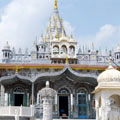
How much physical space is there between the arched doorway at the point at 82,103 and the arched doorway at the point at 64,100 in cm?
112

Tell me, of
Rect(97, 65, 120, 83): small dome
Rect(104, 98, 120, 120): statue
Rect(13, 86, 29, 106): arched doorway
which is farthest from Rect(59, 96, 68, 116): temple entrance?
Rect(104, 98, 120, 120): statue

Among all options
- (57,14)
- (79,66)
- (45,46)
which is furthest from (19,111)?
(57,14)

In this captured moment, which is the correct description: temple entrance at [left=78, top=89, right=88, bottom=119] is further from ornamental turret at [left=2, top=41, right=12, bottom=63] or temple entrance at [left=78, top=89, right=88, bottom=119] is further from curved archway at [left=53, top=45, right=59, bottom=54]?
ornamental turret at [left=2, top=41, right=12, bottom=63]

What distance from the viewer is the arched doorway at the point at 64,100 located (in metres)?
31.8

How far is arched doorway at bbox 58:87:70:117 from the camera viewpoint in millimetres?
31781

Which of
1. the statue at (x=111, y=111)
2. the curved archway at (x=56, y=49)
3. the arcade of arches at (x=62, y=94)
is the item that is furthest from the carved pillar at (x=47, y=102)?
the curved archway at (x=56, y=49)

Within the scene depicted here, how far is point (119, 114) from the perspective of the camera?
19359mm

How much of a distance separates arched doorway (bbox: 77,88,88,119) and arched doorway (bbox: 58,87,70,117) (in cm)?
112

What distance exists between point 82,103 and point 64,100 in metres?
1.86

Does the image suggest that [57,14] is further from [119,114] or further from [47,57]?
[119,114]

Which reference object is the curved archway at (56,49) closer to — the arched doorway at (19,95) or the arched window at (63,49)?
the arched window at (63,49)

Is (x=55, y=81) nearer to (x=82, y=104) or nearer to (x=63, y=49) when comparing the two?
(x=82, y=104)

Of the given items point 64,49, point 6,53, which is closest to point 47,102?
point 6,53

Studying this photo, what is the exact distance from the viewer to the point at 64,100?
1260 inches
